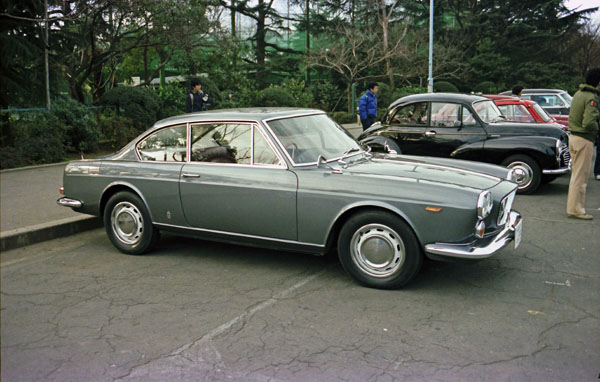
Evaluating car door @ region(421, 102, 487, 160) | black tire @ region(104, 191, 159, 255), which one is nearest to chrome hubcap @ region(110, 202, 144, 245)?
black tire @ region(104, 191, 159, 255)

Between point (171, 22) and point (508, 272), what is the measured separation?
43.1 ft

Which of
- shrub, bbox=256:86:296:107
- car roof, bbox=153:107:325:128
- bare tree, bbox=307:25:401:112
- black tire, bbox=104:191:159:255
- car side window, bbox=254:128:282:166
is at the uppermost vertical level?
bare tree, bbox=307:25:401:112

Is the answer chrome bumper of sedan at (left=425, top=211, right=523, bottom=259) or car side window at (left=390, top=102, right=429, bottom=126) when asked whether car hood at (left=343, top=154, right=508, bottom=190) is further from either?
car side window at (left=390, top=102, right=429, bottom=126)

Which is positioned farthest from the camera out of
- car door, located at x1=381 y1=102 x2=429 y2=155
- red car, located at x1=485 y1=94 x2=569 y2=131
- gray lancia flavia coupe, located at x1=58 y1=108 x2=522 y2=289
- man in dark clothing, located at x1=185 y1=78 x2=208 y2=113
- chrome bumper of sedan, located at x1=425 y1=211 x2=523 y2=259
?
man in dark clothing, located at x1=185 y1=78 x2=208 y2=113

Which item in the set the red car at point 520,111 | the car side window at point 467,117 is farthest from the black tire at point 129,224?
the red car at point 520,111

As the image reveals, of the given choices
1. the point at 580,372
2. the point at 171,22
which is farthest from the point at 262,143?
the point at 171,22

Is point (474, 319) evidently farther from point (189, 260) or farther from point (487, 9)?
point (487, 9)

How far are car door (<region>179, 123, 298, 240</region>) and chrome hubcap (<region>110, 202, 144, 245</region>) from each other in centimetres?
69

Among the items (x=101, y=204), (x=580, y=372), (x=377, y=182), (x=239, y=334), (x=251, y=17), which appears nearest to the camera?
(x=580, y=372)

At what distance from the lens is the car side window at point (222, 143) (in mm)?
5586

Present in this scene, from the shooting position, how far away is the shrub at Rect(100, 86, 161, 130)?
49.6ft

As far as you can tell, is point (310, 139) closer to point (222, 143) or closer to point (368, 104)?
point (222, 143)

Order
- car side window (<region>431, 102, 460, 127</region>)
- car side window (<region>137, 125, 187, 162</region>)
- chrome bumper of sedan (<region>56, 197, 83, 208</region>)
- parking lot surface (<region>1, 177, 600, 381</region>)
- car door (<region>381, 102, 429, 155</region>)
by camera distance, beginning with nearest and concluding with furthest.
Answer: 1. parking lot surface (<region>1, 177, 600, 381</region>)
2. car side window (<region>137, 125, 187, 162</region>)
3. chrome bumper of sedan (<region>56, 197, 83, 208</region>)
4. car side window (<region>431, 102, 460, 127</region>)
5. car door (<region>381, 102, 429, 155</region>)

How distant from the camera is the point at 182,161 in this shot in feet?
19.4
